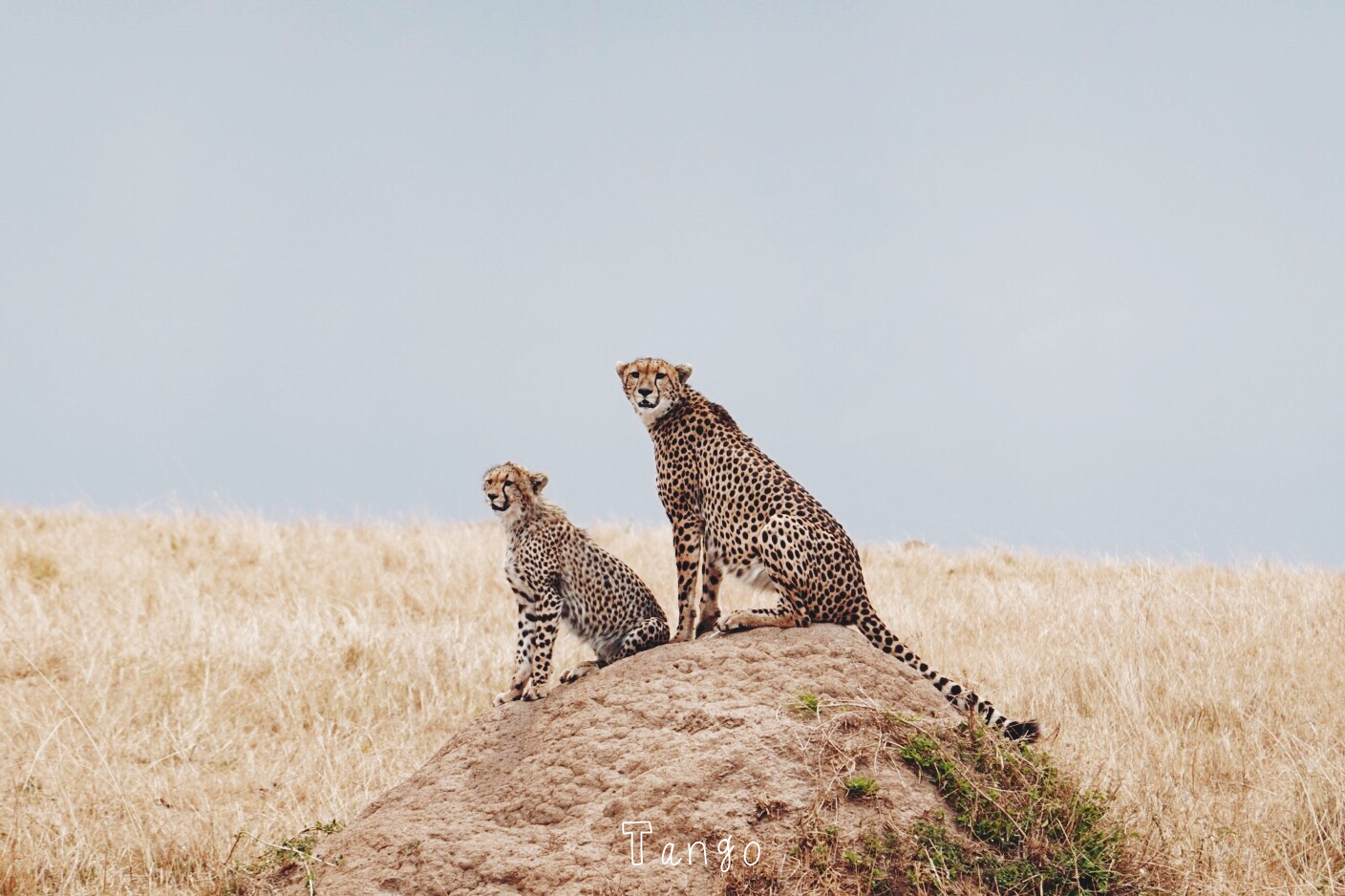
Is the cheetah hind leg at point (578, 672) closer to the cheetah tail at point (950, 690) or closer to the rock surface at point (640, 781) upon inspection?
the rock surface at point (640, 781)

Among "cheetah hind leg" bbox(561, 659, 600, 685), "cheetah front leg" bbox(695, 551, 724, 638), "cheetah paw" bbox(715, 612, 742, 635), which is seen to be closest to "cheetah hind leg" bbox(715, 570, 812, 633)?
"cheetah paw" bbox(715, 612, 742, 635)

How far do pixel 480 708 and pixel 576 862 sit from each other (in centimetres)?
429

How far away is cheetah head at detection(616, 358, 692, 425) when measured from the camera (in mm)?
5020

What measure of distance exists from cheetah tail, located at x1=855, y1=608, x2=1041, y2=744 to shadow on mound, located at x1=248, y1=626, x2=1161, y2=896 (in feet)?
0.23

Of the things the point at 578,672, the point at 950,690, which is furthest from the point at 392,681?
the point at 950,690

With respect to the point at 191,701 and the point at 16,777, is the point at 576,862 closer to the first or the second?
the point at 16,777

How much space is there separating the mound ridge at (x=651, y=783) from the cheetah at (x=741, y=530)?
10cm

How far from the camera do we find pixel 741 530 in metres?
4.80

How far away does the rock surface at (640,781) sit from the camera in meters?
3.97

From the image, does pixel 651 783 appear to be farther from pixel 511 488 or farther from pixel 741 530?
pixel 511 488

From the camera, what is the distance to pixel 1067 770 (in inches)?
184

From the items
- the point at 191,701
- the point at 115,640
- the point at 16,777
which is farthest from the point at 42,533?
the point at 16,777

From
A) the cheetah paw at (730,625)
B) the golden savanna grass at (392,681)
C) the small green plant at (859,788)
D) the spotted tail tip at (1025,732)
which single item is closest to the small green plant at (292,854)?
the golden savanna grass at (392,681)

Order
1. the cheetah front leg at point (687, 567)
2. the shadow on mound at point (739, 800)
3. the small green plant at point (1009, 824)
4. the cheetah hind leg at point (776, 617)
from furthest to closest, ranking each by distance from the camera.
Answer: the cheetah front leg at point (687, 567) → the cheetah hind leg at point (776, 617) → the small green plant at point (1009, 824) → the shadow on mound at point (739, 800)
